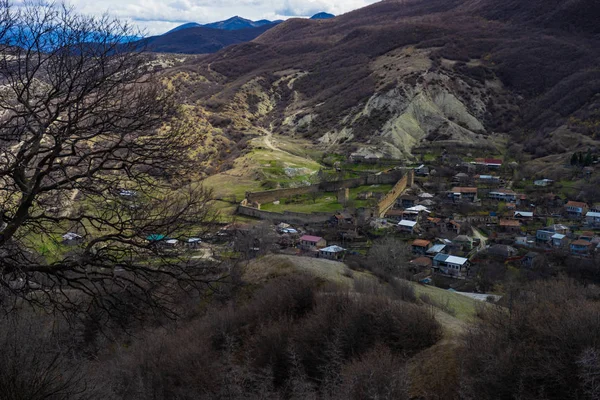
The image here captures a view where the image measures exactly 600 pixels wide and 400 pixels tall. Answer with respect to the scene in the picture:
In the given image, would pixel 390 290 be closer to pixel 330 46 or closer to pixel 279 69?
pixel 279 69

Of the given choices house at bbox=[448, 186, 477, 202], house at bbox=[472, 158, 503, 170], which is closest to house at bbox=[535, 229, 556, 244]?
house at bbox=[448, 186, 477, 202]

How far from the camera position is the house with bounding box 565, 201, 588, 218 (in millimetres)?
35156

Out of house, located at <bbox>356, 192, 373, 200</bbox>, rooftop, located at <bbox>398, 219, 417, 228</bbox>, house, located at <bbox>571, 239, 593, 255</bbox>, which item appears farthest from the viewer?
house, located at <bbox>356, 192, 373, 200</bbox>

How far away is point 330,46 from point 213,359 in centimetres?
11533

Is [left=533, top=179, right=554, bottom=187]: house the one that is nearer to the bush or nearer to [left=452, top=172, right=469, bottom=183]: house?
[left=452, top=172, right=469, bottom=183]: house

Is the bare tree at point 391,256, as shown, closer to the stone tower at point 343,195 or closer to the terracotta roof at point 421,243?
the terracotta roof at point 421,243

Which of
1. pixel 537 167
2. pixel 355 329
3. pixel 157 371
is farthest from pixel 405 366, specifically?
pixel 537 167

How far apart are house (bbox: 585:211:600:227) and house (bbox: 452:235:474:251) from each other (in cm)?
867

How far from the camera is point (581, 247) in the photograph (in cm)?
2814

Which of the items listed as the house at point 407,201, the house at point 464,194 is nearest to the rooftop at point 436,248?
the house at point 407,201

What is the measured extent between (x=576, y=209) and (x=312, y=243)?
1941 cm

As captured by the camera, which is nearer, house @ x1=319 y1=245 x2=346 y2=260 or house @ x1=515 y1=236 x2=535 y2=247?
house @ x1=319 y1=245 x2=346 y2=260

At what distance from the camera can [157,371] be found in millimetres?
10305

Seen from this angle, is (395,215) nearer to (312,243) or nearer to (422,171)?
(312,243)
